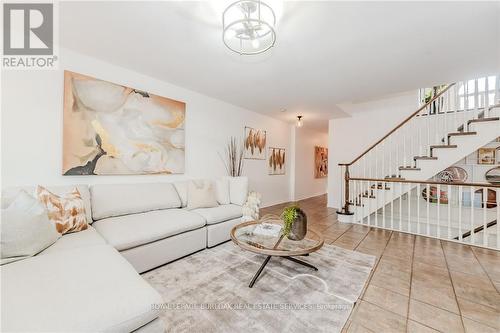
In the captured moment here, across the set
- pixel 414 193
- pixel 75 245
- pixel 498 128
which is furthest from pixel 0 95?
pixel 414 193

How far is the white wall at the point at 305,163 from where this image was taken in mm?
6359

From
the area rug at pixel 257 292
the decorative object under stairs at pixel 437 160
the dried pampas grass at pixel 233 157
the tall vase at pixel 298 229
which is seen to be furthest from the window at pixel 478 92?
the dried pampas grass at pixel 233 157

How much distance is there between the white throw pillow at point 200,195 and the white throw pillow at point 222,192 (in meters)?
0.18

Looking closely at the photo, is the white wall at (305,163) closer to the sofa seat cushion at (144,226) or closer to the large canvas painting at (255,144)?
the large canvas painting at (255,144)

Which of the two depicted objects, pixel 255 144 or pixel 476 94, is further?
pixel 255 144

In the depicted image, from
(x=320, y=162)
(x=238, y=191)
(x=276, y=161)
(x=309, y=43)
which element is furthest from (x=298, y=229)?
(x=320, y=162)

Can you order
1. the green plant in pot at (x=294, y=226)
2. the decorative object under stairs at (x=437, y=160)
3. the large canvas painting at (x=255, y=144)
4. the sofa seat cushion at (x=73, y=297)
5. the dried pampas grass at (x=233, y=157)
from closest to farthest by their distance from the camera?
the sofa seat cushion at (x=73, y=297), the green plant in pot at (x=294, y=226), the decorative object under stairs at (x=437, y=160), the dried pampas grass at (x=233, y=157), the large canvas painting at (x=255, y=144)

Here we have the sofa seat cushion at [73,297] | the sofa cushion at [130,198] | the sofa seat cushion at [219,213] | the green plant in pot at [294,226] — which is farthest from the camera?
the sofa seat cushion at [219,213]

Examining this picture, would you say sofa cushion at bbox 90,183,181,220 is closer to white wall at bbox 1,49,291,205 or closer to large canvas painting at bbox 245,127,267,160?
white wall at bbox 1,49,291,205

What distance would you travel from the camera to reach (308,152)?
691cm

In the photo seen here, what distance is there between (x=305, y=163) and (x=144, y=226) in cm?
560

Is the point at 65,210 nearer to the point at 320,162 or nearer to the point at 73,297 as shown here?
the point at 73,297

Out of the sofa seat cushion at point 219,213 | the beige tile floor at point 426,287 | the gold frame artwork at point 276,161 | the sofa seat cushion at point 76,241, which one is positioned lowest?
the beige tile floor at point 426,287

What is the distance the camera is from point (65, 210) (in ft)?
5.98
